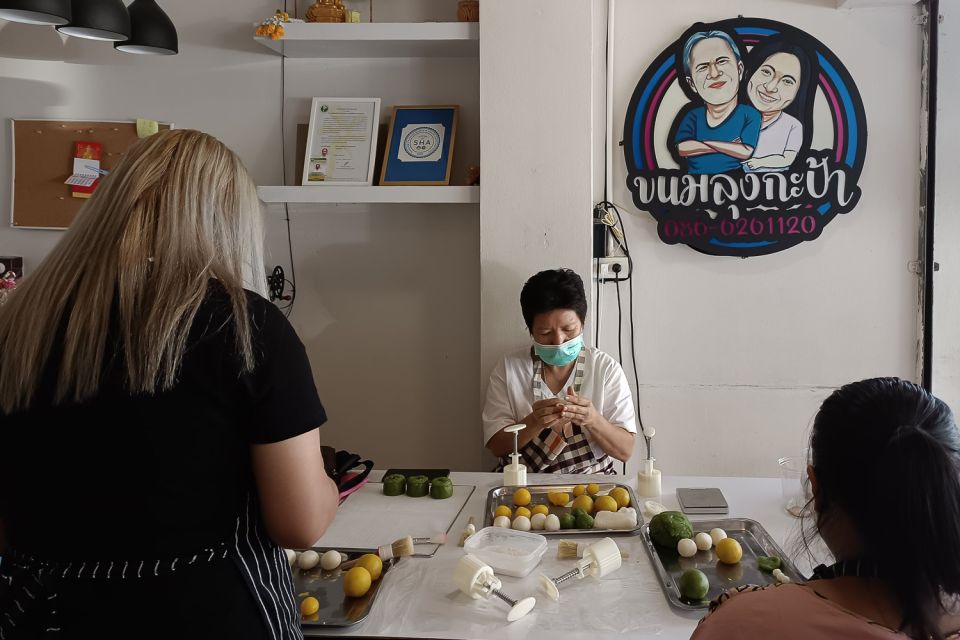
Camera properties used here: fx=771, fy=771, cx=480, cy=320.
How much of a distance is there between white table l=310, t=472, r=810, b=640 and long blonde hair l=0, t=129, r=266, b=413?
0.72m

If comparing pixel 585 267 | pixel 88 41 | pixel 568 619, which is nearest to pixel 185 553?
pixel 568 619

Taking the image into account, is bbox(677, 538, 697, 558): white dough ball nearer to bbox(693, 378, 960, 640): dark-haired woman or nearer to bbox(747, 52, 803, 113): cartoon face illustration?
bbox(693, 378, 960, 640): dark-haired woman

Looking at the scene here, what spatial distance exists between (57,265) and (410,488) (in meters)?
1.41

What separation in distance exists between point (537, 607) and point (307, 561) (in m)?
0.56

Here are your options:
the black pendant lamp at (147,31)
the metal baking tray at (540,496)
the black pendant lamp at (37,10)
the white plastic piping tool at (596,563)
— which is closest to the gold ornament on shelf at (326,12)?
the black pendant lamp at (147,31)

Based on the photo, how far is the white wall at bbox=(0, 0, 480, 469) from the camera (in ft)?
11.3

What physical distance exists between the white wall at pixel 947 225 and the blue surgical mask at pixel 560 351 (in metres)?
1.60

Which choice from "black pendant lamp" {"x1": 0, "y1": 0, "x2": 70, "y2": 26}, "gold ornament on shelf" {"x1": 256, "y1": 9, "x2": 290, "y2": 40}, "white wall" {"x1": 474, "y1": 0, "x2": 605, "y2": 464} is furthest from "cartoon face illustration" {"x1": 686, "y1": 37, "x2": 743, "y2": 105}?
"black pendant lamp" {"x1": 0, "y1": 0, "x2": 70, "y2": 26}

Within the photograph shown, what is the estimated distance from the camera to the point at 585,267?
314 cm

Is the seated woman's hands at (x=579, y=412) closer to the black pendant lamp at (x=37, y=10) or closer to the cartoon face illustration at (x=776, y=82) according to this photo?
the cartoon face illustration at (x=776, y=82)

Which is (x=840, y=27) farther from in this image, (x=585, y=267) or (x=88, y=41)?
(x=88, y=41)

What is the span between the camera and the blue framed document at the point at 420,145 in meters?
3.26

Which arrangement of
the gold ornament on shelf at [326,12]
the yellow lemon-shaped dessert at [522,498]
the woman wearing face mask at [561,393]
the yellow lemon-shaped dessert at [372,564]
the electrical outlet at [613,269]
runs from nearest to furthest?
the yellow lemon-shaped dessert at [372,564], the yellow lemon-shaped dessert at [522,498], the woman wearing face mask at [561,393], the gold ornament on shelf at [326,12], the electrical outlet at [613,269]

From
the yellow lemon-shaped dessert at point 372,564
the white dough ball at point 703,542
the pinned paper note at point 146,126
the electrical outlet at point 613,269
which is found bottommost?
the yellow lemon-shaped dessert at point 372,564
